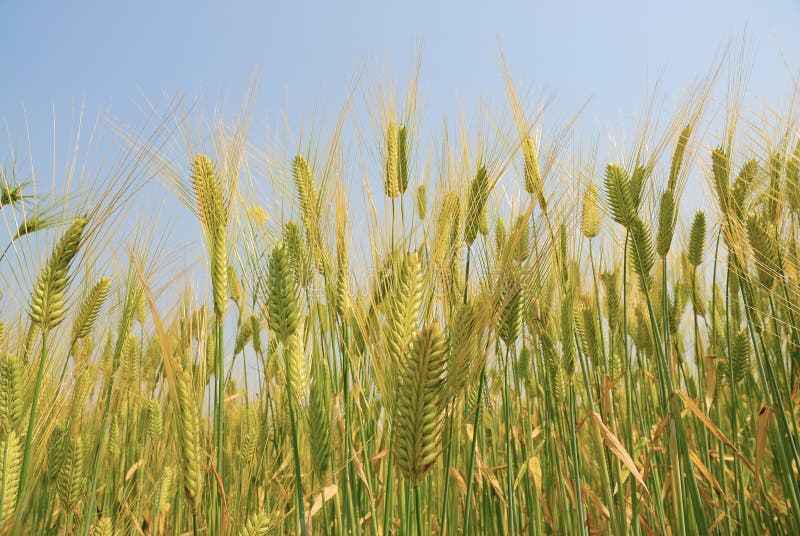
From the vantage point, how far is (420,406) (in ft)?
3.14

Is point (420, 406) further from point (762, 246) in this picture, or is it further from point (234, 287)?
point (234, 287)

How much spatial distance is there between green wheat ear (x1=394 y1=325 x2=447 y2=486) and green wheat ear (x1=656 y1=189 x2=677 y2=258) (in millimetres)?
924

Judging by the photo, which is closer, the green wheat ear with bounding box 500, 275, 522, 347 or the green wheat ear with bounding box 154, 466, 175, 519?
the green wheat ear with bounding box 500, 275, 522, 347

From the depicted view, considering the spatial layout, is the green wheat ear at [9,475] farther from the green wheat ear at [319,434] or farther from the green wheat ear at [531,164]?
the green wheat ear at [531,164]

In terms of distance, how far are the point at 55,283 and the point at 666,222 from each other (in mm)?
1417

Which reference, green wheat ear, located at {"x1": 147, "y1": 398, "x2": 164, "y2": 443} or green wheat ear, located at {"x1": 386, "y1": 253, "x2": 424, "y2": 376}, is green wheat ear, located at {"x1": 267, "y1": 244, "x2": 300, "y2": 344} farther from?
green wheat ear, located at {"x1": 147, "y1": 398, "x2": 164, "y2": 443}

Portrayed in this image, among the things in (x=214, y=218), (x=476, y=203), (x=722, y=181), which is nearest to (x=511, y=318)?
(x=476, y=203)

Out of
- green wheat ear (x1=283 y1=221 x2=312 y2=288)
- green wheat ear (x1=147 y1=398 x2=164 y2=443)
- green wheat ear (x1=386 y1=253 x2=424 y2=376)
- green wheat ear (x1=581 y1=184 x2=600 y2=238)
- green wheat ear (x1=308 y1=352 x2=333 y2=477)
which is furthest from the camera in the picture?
green wheat ear (x1=581 y1=184 x2=600 y2=238)

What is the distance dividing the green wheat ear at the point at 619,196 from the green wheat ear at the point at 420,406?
2.88 ft

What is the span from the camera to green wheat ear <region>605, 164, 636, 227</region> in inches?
64.6

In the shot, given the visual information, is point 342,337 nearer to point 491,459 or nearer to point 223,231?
point 223,231

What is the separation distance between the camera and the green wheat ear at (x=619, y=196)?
164 cm

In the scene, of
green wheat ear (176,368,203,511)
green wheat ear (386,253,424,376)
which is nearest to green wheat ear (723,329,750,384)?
green wheat ear (386,253,424,376)

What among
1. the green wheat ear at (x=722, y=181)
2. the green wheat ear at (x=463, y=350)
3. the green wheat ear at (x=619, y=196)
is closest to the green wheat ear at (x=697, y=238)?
the green wheat ear at (x=722, y=181)
